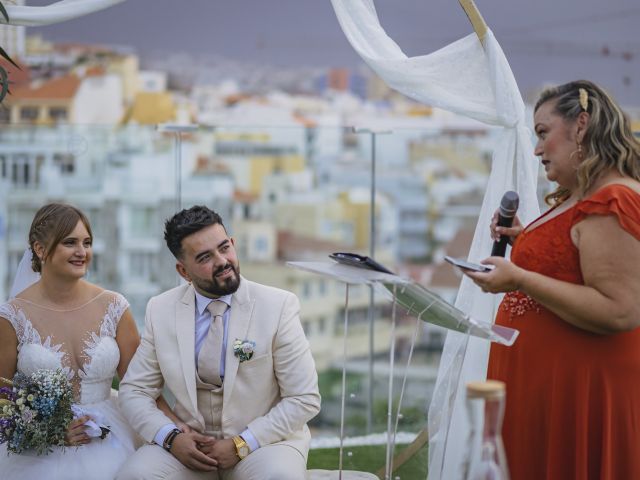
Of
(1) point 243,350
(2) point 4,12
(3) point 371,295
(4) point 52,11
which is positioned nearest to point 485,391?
(1) point 243,350

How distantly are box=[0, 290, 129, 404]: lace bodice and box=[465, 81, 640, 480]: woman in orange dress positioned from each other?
1.28m

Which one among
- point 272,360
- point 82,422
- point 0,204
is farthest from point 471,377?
point 0,204

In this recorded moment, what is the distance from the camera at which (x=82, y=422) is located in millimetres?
2977

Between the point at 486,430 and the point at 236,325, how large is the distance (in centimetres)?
125

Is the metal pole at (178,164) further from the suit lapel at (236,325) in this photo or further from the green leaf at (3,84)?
the suit lapel at (236,325)

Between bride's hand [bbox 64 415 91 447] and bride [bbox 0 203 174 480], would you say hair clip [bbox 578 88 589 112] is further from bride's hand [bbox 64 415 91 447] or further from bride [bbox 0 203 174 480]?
bride's hand [bbox 64 415 91 447]

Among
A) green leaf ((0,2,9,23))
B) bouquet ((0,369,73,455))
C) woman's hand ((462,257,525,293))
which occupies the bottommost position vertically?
bouquet ((0,369,73,455))

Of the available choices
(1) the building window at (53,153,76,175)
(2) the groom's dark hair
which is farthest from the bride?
(1) the building window at (53,153,76,175)

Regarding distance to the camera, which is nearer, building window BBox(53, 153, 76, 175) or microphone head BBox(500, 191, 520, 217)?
microphone head BBox(500, 191, 520, 217)

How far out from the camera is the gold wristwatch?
9.29ft

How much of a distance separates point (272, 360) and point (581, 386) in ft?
3.01

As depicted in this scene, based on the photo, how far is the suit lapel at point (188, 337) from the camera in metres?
2.88

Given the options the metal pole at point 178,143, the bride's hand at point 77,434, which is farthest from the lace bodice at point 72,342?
the metal pole at point 178,143

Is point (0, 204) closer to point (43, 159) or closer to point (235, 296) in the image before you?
point (235, 296)
